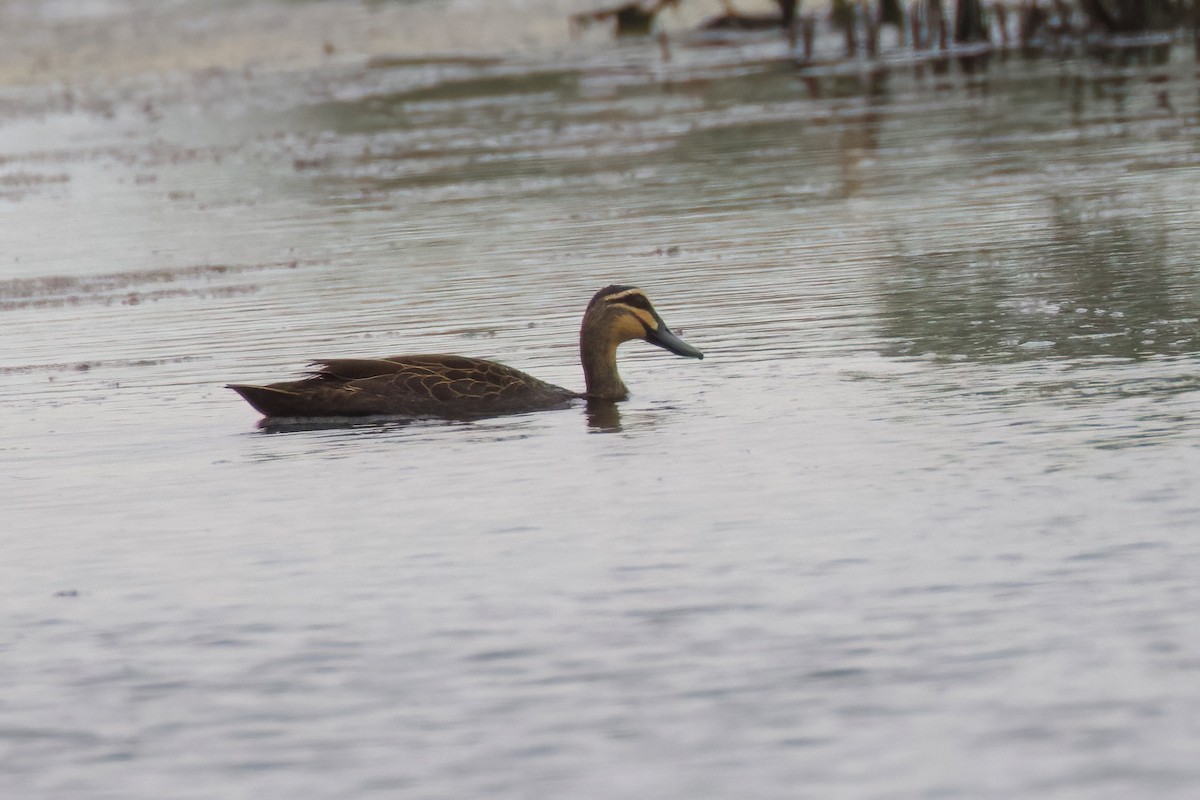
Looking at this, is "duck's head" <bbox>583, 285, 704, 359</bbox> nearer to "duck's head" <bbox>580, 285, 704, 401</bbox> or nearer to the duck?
"duck's head" <bbox>580, 285, 704, 401</bbox>

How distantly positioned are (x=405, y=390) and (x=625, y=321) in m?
1.33

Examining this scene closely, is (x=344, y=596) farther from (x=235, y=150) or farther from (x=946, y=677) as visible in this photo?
(x=235, y=150)

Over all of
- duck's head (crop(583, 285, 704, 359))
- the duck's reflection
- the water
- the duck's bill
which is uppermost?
duck's head (crop(583, 285, 704, 359))

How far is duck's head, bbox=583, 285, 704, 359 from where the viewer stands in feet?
38.7

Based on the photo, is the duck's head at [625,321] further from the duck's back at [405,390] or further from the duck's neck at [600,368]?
the duck's back at [405,390]

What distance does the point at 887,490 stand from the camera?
873cm

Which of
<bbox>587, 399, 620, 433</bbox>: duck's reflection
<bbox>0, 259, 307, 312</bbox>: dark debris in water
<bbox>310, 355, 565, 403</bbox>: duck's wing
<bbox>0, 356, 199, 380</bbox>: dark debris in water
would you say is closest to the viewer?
<bbox>587, 399, 620, 433</bbox>: duck's reflection

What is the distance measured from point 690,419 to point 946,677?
4676mm

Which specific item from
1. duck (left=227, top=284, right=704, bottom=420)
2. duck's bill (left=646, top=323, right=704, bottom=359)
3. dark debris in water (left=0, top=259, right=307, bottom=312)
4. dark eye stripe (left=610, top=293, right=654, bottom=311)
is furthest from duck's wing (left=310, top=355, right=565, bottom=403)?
dark debris in water (left=0, top=259, right=307, bottom=312)

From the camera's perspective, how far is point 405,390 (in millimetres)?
11203

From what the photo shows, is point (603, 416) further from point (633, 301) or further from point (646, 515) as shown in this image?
point (646, 515)

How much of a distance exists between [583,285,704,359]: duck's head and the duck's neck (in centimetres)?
2

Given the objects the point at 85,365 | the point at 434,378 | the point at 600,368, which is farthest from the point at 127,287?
the point at 434,378

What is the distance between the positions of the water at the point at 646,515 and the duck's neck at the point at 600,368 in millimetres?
277
